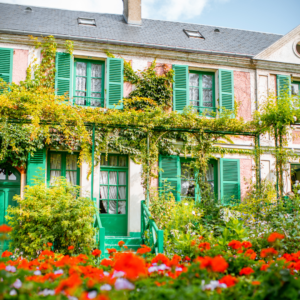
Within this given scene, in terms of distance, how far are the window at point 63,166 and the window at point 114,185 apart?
625 mm

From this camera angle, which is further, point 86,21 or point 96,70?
point 86,21

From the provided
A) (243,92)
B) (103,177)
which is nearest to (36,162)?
(103,177)

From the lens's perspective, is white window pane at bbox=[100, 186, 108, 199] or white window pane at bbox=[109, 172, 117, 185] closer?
white window pane at bbox=[100, 186, 108, 199]

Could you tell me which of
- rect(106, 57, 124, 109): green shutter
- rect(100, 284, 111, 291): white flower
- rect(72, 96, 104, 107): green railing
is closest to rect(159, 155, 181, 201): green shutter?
rect(106, 57, 124, 109): green shutter

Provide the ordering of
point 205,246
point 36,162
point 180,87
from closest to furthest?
1. point 205,246
2. point 36,162
3. point 180,87

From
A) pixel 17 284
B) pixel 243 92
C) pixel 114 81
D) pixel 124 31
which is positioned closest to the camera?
pixel 17 284

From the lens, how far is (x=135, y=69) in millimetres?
8898

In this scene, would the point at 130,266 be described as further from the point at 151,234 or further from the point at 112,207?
the point at 112,207

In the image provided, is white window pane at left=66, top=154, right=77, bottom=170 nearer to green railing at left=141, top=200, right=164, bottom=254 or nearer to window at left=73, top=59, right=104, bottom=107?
window at left=73, top=59, right=104, bottom=107

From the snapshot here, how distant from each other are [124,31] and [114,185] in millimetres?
4310

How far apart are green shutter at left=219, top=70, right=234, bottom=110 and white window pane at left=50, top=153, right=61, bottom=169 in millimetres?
4371

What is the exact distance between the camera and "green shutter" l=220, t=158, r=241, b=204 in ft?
29.0

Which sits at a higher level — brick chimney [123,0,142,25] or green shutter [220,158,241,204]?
brick chimney [123,0,142,25]

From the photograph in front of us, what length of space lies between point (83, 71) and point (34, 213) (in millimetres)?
4330
